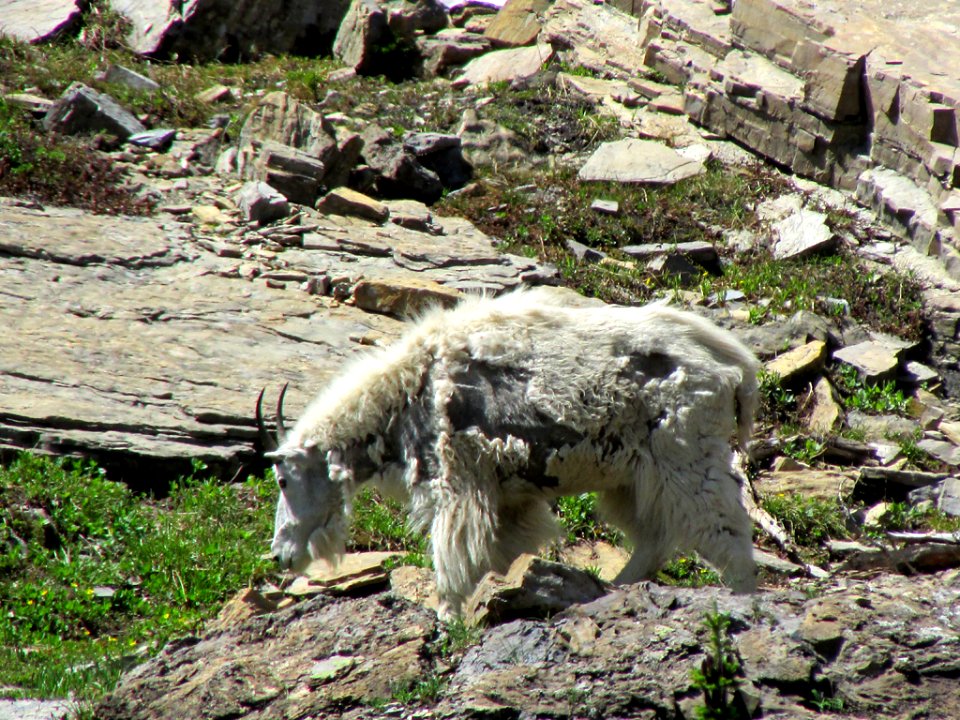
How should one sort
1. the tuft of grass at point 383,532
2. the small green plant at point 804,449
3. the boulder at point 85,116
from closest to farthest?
the tuft of grass at point 383,532 < the small green plant at point 804,449 < the boulder at point 85,116

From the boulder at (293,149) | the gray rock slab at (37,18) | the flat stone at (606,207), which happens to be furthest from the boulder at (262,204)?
the gray rock slab at (37,18)

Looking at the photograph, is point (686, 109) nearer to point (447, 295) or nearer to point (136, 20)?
point (447, 295)

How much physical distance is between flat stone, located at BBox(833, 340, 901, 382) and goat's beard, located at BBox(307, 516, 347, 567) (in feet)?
20.1

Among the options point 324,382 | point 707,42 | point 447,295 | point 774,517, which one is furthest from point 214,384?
point 707,42

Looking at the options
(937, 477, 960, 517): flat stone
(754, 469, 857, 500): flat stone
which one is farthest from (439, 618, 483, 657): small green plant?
(937, 477, 960, 517): flat stone

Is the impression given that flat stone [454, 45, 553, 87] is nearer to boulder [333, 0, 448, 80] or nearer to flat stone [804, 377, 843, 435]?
boulder [333, 0, 448, 80]

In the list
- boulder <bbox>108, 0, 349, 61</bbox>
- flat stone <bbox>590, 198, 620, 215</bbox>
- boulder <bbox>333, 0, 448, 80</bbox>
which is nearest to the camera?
flat stone <bbox>590, 198, 620, 215</bbox>

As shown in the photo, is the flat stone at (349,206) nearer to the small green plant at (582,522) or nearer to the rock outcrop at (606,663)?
the small green plant at (582,522)

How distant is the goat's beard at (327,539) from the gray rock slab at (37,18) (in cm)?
1372

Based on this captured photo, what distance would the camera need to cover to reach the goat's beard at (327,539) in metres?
6.95

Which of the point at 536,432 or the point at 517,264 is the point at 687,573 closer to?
the point at 536,432

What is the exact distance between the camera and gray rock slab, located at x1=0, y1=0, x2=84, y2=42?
17.8 m

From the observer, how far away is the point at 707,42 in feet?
54.0

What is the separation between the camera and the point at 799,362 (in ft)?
35.0
